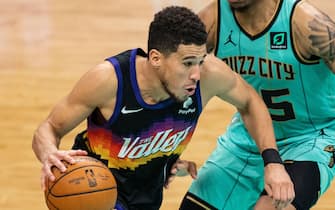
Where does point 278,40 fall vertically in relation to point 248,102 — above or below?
above

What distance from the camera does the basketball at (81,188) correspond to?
4.04 m

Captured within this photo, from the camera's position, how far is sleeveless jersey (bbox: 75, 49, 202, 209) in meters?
4.37

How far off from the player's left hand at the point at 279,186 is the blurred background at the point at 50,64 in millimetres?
1771

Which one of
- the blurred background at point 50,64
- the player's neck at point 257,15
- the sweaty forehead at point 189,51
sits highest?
the player's neck at point 257,15

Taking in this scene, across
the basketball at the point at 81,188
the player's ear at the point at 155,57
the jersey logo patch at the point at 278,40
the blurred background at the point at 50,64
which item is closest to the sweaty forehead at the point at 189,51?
the player's ear at the point at 155,57

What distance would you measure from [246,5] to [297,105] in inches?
26.1

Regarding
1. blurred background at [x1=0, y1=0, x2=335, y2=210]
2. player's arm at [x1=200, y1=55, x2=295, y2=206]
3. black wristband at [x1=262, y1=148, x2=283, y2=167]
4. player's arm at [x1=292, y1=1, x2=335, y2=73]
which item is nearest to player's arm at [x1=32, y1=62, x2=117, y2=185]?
player's arm at [x1=200, y1=55, x2=295, y2=206]

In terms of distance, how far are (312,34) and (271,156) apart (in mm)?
741

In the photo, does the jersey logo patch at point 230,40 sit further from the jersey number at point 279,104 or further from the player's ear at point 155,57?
the player's ear at point 155,57

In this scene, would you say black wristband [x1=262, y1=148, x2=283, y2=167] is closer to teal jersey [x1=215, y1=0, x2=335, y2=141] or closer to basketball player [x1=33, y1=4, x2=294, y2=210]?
basketball player [x1=33, y1=4, x2=294, y2=210]

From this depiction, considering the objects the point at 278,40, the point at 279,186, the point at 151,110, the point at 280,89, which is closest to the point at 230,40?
the point at 278,40

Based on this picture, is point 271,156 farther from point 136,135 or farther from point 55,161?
point 55,161

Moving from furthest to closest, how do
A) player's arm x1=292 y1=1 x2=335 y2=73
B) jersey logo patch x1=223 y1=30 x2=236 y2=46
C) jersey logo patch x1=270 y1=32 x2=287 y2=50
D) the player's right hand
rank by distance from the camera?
jersey logo patch x1=223 y1=30 x2=236 y2=46 < jersey logo patch x1=270 y1=32 x2=287 y2=50 < player's arm x1=292 y1=1 x2=335 y2=73 < the player's right hand

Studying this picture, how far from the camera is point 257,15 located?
4879mm
